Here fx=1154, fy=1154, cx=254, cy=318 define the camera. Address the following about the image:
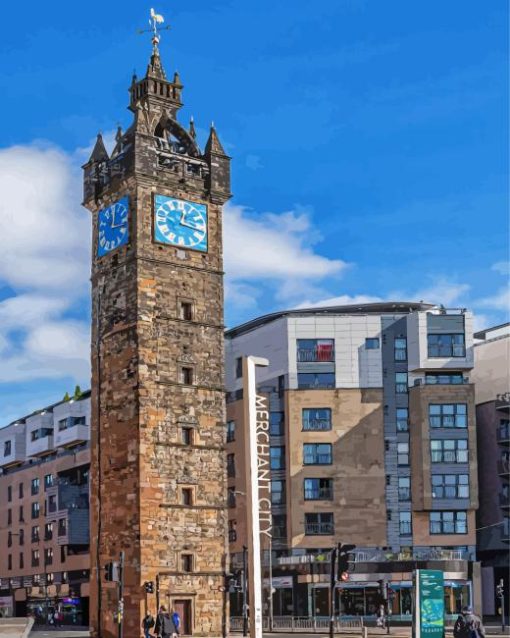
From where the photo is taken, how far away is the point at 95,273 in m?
65.4

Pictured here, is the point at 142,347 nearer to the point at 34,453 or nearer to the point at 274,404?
the point at 274,404

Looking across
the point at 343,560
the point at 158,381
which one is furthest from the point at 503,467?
the point at 343,560

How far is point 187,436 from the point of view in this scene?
61.4m

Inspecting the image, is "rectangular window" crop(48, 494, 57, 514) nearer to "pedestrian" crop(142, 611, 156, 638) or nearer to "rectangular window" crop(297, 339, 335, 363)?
"rectangular window" crop(297, 339, 335, 363)

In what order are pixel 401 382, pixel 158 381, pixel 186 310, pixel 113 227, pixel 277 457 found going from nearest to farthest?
1. pixel 158 381
2. pixel 186 310
3. pixel 113 227
4. pixel 277 457
5. pixel 401 382

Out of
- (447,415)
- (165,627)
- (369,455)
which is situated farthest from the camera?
(369,455)

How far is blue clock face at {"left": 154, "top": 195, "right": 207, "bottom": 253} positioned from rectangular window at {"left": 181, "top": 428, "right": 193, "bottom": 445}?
32.9 ft

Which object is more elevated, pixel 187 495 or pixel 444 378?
pixel 444 378

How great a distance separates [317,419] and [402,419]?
6.40 metres

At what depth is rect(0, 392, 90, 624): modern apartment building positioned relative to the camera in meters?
99.7

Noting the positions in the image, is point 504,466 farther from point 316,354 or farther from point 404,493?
point 316,354

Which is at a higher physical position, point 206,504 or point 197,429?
point 197,429

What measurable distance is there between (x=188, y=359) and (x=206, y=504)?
25.5ft

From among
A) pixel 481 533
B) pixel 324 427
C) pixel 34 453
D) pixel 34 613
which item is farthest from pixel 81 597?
pixel 481 533
